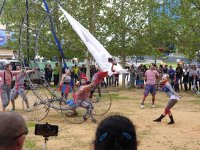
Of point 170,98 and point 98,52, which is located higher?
point 98,52

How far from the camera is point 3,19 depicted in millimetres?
24203

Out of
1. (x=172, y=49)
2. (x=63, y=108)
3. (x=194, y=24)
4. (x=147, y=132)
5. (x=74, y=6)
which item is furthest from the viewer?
(x=172, y=49)

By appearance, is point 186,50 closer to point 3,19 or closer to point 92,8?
point 92,8

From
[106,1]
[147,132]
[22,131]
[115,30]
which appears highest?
[106,1]

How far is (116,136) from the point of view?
237 centimetres

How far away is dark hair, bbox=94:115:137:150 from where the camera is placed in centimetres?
237

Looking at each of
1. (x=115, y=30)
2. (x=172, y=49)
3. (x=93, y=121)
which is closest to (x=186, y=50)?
(x=172, y=49)

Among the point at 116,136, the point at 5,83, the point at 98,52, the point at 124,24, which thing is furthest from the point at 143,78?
the point at 116,136

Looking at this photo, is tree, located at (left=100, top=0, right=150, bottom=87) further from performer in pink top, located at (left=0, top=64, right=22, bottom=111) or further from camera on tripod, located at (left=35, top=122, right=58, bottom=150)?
camera on tripod, located at (left=35, top=122, right=58, bottom=150)

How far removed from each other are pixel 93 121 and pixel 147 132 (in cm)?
192

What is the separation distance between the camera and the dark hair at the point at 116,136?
2367 millimetres

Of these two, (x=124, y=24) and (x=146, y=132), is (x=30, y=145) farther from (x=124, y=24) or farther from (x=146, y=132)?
(x=124, y=24)

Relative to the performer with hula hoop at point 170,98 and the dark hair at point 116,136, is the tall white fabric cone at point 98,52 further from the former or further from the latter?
the dark hair at point 116,136

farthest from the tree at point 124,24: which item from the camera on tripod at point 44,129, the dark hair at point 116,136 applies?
the dark hair at point 116,136
